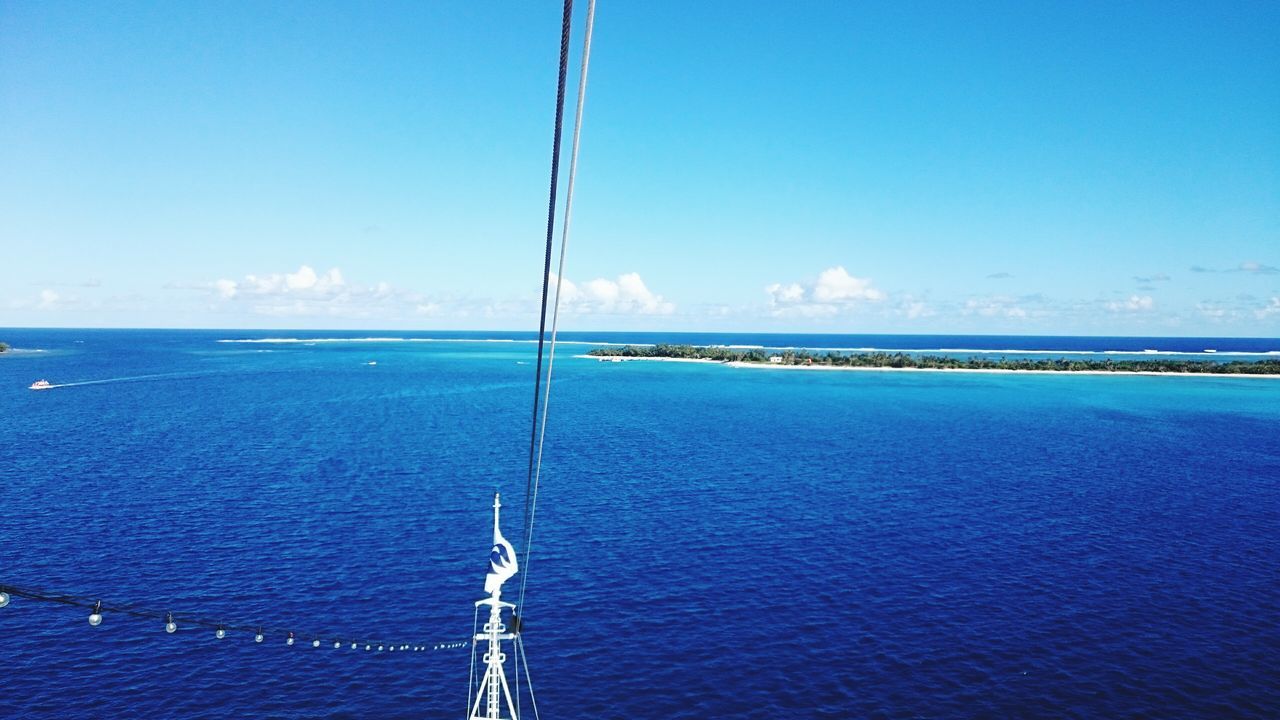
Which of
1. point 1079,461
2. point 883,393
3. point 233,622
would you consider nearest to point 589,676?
point 233,622

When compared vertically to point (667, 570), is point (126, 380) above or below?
below

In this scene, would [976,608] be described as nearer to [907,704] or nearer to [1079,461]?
[907,704]

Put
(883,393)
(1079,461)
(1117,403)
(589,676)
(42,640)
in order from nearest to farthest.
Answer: (589,676) < (42,640) < (1079,461) < (1117,403) < (883,393)

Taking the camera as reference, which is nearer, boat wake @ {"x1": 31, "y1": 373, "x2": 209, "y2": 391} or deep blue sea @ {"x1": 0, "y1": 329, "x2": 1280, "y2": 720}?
deep blue sea @ {"x1": 0, "y1": 329, "x2": 1280, "y2": 720}

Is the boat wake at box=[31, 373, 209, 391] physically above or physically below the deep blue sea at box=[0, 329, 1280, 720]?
below

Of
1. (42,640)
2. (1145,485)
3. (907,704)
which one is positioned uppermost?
(1145,485)

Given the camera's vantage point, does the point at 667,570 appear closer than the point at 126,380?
Yes

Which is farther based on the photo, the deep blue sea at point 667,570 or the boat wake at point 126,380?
the boat wake at point 126,380

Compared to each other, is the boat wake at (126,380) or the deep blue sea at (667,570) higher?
the deep blue sea at (667,570)
